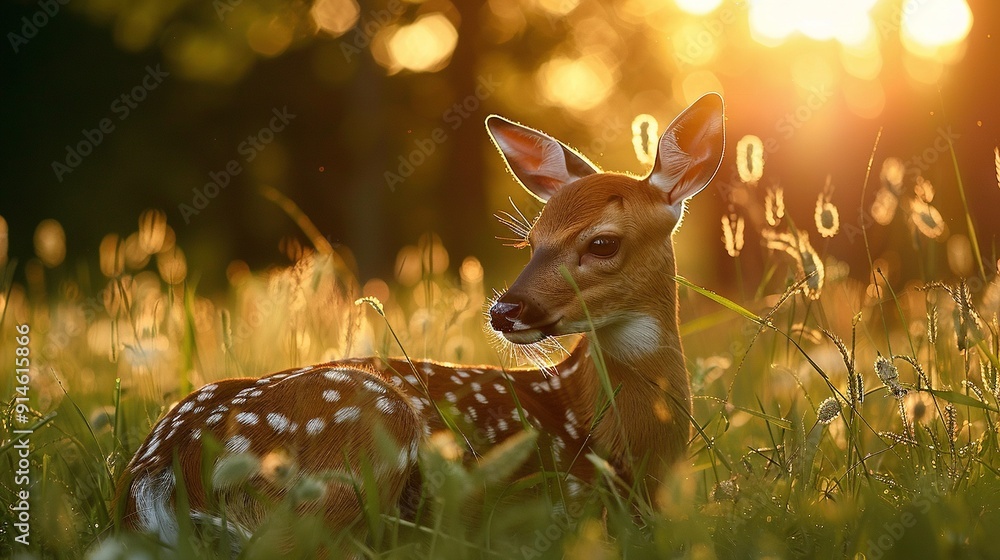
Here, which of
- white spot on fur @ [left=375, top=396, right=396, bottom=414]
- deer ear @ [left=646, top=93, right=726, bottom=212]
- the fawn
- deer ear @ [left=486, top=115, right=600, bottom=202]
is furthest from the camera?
deer ear @ [left=486, top=115, right=600, bottom=202]

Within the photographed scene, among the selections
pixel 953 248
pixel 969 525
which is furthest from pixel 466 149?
pixel 969 525

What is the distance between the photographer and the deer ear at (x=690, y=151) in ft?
10.9

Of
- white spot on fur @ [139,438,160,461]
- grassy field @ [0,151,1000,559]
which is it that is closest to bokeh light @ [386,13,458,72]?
grassy field @ [0,151,1000,559]

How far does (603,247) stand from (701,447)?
0.76 m

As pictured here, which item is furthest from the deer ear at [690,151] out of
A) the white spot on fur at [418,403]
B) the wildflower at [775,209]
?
the white spot on fur at [418,403]

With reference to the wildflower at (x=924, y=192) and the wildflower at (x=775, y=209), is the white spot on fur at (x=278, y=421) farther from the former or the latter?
the wildflower at (x=924, y=192)

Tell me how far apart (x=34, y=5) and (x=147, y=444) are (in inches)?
460

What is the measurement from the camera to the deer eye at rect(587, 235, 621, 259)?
314cm

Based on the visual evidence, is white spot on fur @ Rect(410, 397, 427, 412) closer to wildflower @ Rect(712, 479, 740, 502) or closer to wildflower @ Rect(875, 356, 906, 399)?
wildflower @ Rect(712, 479, 740, 502)

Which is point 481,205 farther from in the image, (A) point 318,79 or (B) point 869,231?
(B) point 869,231

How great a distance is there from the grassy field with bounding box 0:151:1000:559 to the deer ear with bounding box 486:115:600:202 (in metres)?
0.50

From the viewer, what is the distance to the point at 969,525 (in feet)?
6.97

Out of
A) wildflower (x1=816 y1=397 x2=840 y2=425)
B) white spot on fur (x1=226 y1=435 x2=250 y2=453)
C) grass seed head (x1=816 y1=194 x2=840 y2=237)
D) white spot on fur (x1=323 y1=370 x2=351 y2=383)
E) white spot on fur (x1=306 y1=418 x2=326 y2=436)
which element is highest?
grass seed head (x1=816 y1=194 x2=840 y2=237)

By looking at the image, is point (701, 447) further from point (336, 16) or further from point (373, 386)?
point (336, 16)
